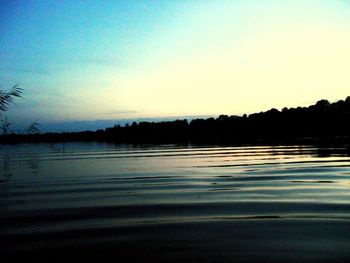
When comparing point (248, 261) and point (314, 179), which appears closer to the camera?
point (248, 261)

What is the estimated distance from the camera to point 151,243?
681cm

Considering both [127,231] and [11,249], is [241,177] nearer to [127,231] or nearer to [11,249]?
[127,231]

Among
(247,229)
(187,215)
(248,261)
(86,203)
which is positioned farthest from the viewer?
(86,203)

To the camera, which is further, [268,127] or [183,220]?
[268,127]

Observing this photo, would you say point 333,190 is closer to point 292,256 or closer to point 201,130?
point 292,256

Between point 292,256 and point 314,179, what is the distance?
31.6 ft

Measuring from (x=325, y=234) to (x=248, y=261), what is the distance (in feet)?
7.14

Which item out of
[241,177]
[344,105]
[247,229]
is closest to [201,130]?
[344,105]

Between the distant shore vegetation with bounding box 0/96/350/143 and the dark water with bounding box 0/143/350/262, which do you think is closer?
the dark water with bounding box 0/143/350/262

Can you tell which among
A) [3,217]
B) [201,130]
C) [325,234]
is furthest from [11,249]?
[201,130]

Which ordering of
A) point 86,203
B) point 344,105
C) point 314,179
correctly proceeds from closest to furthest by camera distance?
1. point 86,203
2. point 314,179
3. point 344,105

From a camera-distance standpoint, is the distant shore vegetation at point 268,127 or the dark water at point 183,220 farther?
the distant shore vegetation at point 268,127

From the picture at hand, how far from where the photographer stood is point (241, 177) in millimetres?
16484

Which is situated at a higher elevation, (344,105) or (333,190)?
(344,105)
